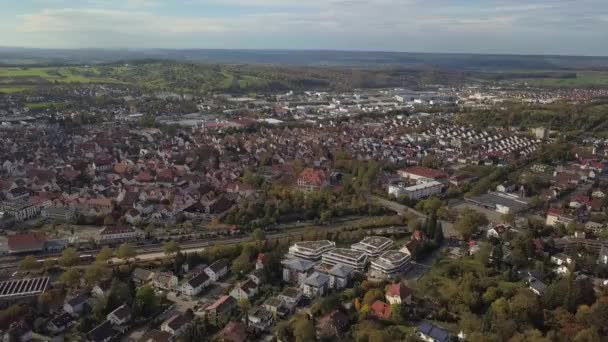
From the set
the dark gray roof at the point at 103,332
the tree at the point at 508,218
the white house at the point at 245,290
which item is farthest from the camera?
the tree at the point at 508,218

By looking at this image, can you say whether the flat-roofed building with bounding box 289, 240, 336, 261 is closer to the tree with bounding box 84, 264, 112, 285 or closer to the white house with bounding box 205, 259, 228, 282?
the white house with bounding box 205, 259, 228, 282

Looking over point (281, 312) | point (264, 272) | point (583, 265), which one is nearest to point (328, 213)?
point (264, 272)

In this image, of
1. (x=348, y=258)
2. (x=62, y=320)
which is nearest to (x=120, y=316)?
(x=62, y=320)

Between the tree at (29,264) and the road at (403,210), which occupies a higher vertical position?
the tree at (29,264)

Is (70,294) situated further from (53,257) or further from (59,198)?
(59,198)

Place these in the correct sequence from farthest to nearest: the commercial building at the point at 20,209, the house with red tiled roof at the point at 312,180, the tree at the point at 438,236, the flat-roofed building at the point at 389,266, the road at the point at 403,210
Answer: the house with red tiled roof at the point at 312,180, the commercial building at the point at 20,209, the road at the point at 403,210, the tree at the point at 438,236, the flat-roofed building at the point at 389,266

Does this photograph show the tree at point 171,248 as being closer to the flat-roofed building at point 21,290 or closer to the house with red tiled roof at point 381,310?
the flat-roofed building at point 21,290

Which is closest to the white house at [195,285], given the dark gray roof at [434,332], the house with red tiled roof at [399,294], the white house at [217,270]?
the white house at [217,270]

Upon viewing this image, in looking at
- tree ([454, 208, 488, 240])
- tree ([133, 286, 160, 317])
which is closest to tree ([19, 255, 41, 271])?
tree ([133, 286, 160, 317])
